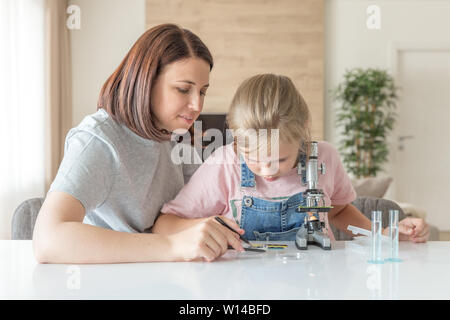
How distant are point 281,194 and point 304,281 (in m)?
0.49

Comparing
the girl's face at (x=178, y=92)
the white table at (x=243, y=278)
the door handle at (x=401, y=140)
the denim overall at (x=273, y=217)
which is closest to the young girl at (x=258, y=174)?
the denim overall at (x=273, y=217)

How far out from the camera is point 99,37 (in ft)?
19.2

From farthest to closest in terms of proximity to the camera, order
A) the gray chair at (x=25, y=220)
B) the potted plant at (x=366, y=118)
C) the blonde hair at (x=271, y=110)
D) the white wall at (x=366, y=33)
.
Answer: the white wall at (x=366, y=33) → the potted plant at (x=366, y=118) → the gray chair at (x=25, y=220) → the blonde hair at (x=271, y=110)

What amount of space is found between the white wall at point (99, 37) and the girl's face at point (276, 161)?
497 centimetres

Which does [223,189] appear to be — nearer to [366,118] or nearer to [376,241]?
[376,241]

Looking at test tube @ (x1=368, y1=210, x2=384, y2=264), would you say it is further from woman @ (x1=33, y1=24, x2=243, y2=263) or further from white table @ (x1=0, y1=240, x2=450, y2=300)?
woman @ (x1=33, y1=24, x2=243, y2=263)

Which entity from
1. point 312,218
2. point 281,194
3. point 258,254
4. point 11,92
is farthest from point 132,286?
point 11,92

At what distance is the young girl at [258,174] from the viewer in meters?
1.15

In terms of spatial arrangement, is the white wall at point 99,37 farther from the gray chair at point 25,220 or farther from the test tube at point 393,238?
the test tube at point 393,238

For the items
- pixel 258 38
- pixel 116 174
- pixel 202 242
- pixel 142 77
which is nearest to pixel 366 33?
pixel 258 38

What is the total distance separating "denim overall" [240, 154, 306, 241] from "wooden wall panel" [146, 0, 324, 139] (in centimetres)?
462

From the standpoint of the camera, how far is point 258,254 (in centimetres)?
100

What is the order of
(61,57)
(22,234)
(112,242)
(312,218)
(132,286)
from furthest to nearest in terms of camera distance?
(61,57), (22,234), (312,218), (112,242), (132,286)
